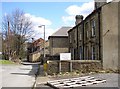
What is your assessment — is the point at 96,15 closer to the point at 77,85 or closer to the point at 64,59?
the point at 64,59

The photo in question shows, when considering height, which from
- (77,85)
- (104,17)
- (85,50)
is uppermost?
(104,17)

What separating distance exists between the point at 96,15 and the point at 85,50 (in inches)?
261

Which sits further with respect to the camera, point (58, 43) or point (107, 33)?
point (58, 43)

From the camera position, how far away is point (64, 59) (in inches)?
1017

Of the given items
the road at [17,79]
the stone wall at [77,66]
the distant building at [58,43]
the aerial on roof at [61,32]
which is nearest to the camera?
the road at [17,79]

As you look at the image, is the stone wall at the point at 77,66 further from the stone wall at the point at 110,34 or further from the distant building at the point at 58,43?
the distant building at the point at 58,43

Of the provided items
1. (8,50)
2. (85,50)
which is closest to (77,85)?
(85,50)

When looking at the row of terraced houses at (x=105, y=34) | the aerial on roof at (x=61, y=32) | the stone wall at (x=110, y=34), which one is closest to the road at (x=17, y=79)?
the row of terraced houses at (x=105, y=34)

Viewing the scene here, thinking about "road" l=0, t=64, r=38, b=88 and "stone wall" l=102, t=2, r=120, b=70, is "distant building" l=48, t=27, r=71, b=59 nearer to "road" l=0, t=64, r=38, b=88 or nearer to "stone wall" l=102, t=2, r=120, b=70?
"road" l=0, t=64, r=38, b=88

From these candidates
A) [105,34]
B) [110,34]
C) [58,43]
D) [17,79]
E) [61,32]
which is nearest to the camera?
[17,79]

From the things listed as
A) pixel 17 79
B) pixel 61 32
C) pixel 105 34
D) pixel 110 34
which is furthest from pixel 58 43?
pixel 17 79

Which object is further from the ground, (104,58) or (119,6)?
(119,6)

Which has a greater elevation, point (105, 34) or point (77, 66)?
point (105, 34)

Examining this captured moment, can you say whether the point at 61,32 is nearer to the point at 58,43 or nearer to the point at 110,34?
the point at 58,43
